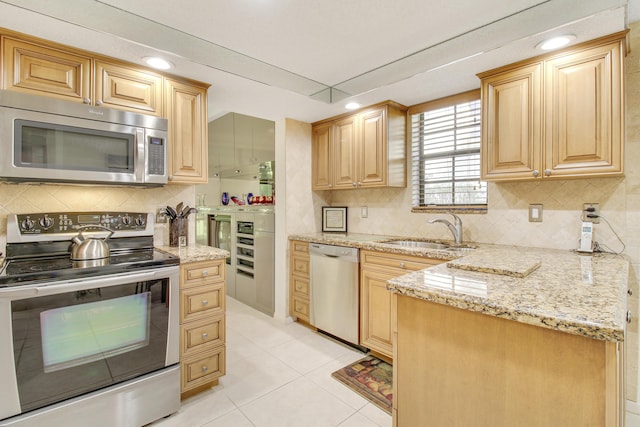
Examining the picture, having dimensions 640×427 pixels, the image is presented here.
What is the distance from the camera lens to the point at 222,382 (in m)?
2.19

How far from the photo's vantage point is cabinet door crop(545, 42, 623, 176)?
1701mm

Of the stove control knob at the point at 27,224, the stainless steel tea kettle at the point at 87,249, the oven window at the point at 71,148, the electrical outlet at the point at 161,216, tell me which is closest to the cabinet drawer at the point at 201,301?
the stainless steel tea kettle at the point at 87,249

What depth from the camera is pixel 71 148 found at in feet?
5.78

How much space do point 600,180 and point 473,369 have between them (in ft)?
5.94

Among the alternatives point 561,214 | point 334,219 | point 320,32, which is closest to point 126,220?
point 320,32

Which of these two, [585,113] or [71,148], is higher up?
[585,113]

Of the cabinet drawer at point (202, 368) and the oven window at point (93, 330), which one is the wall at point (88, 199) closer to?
the oven window at point (93, 330)

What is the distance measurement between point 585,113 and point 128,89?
2.86 metres

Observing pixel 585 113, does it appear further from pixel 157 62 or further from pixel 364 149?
pixel 157 62

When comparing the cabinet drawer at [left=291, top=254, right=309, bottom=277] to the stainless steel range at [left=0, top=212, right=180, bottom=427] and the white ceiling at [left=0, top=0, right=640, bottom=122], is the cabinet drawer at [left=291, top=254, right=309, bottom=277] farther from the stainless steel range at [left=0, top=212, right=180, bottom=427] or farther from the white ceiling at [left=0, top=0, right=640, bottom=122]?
the white ceiling at [left=0, top=0, right=640, bottom=122]

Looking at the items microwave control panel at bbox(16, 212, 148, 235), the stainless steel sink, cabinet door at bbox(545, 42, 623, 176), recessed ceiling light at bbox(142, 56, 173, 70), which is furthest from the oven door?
cabinet door at bbox(545, 42, 623, 176)

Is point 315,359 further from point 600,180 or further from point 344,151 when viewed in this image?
point 600,180

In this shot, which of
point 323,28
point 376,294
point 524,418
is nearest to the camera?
point 524,418

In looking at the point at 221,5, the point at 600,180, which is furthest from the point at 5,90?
the point at 600,180
